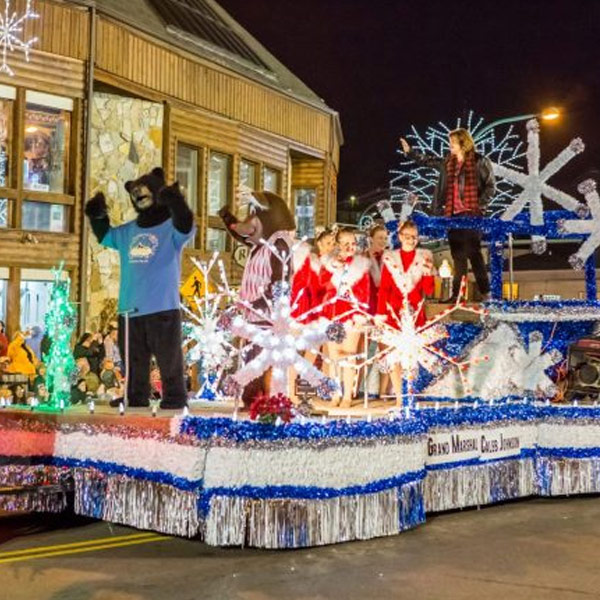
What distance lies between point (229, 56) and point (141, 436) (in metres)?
16.8

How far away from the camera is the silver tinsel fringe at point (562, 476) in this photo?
1041 centimetres

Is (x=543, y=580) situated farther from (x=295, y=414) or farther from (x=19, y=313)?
(x=19, y=313)

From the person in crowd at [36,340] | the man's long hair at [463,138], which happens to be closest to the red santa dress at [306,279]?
the man's long hair at [463,138]

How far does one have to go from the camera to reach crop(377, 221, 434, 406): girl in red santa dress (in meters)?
11.0

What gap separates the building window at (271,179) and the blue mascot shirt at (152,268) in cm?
1651

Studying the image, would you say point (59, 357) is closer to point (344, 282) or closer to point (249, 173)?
point (344, 282)

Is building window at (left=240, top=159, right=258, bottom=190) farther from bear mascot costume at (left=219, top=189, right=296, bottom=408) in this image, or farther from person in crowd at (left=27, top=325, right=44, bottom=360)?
bear mascot costume at (left=219, top=189, right=296, bottom=408)

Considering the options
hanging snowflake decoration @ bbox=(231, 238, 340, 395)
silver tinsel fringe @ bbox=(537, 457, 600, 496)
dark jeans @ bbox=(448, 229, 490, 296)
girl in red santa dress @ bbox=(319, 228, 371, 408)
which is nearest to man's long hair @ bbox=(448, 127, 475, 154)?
dark jeans @ bbox=(448, 229, 490, 296)

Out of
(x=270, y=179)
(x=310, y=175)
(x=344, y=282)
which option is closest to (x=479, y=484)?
(x=344, y=282)

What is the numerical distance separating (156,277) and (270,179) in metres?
17.3

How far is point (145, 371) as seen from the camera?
9.66 metres

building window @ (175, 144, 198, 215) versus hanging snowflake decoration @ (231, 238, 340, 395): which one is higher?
building window @ (175, 144, 198, 215)

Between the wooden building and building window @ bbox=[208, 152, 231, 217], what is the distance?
0.11ft

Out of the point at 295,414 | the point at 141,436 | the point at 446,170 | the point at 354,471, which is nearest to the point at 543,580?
the point at 354,471
